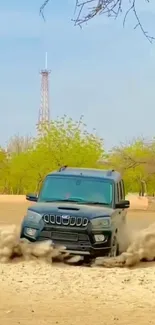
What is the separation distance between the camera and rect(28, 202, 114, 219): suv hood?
13.5 meters

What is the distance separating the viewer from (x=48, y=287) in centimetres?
1028

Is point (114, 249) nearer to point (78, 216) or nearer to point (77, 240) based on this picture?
point (77, 240)

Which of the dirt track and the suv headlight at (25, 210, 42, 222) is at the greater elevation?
the suv headlight at (25, 210, 42, 222)

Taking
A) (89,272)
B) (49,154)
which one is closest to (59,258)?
(89,272)

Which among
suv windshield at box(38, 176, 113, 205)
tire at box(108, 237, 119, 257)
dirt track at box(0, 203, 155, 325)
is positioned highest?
suv windshield at box(38, 176, 113, 205)

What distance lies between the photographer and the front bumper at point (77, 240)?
1340 cm

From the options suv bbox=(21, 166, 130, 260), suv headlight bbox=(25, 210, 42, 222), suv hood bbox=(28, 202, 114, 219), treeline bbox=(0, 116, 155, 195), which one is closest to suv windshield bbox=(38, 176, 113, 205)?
suv bbox=(21, 166, 130, 260)

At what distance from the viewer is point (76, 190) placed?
14391 millimetres

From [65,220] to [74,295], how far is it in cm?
378

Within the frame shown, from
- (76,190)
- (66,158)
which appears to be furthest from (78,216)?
(66,158)

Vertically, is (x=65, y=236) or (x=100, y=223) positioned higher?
(x=100, y=223)

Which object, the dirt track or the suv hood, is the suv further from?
the dirt track

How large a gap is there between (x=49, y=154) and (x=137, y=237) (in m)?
51.7

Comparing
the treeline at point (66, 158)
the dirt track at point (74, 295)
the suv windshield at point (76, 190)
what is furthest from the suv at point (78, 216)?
the treeline at point (66, 158)
